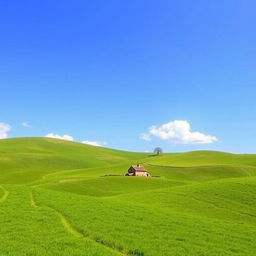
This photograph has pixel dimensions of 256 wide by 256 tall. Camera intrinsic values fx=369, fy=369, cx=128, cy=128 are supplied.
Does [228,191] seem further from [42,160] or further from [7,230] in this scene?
[42,160]

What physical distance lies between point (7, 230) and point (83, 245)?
6194 mm

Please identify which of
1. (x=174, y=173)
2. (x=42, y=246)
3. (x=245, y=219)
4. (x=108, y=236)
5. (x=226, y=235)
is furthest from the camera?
(x=174, y=173)

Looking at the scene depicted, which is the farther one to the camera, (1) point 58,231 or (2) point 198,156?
(2) point 198,156

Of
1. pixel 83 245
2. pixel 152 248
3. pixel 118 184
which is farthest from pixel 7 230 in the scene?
pixel 118 184

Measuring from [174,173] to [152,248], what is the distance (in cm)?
9869

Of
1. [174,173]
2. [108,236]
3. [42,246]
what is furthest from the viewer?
[174,173]

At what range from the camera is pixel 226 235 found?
24828 millimetres

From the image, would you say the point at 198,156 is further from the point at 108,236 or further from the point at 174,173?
the point at 108,236

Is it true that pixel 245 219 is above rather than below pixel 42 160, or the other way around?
below

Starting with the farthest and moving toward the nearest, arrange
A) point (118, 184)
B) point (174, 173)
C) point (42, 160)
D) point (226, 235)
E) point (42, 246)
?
point (42, 160)
point (174, 173)
point (118, 184)
point (226, 235)
point (42, 246)

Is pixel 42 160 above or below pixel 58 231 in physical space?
above

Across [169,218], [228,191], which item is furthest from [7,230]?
[228,191]

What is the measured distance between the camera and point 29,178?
106812mm

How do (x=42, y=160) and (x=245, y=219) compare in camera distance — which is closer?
(x=245, y=219)
